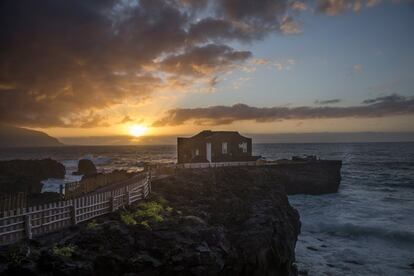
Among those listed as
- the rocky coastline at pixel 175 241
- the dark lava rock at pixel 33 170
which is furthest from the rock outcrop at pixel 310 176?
the dark lava rock at pixel 33 170

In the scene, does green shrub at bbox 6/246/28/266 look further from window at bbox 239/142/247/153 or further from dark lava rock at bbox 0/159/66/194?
dark lava rock at bbox 0/159/66/194

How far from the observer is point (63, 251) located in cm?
1123

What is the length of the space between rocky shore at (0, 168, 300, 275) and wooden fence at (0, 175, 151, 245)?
564mm

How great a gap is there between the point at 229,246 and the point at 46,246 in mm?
7990

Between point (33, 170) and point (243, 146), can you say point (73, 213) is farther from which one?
point (33, 170)

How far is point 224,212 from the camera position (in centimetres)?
2131

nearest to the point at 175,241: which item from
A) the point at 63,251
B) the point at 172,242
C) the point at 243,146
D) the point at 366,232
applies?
the point at 172,242

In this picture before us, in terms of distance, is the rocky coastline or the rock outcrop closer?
the rocky coastline

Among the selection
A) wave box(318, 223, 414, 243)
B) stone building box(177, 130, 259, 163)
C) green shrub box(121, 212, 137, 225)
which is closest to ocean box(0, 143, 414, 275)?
wave box(318, 223, 414, 243)

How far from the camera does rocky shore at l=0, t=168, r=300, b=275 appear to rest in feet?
35.7

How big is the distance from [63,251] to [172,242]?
14.4 feet

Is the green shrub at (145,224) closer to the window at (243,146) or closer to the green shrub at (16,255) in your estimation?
the green shrub at (16,255)

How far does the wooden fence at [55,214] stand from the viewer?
11820 mm

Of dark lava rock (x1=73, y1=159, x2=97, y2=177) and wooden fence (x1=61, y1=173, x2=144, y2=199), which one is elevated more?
wooden fence (x1=61, y1=173, x2=144, y2=199)
